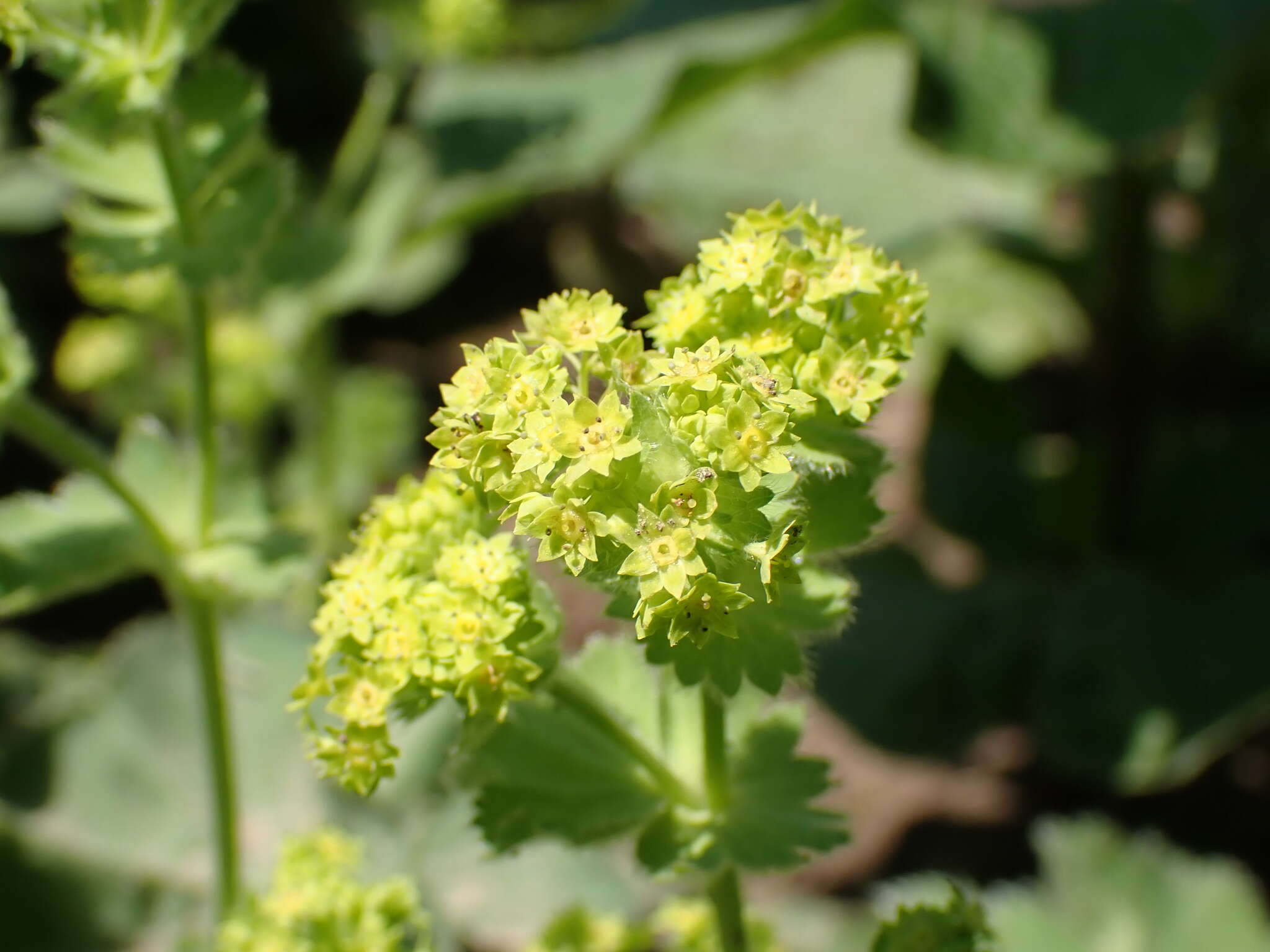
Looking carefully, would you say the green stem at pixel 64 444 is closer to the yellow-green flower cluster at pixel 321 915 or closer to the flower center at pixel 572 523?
the yellow-green flower cluster at pixel 321 915

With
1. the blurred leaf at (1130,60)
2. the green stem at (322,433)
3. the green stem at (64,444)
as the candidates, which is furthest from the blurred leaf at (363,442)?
the blurred leaf at (1130,60)

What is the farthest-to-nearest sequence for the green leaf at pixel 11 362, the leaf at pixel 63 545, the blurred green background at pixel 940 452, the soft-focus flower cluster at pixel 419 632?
the blurred green background at pixel 940 452
the leaf at pixel 63 545
the green leaf at pixel 11 362
the soft-focus flower cluster at pixel 419 632

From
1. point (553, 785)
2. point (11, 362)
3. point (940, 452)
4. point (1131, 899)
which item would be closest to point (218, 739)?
point (11, 362)

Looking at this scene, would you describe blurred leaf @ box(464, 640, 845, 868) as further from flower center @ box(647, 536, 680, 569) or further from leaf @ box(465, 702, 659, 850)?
flower center @ box(647, 536, 680, 569)

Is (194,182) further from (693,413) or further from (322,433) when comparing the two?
(322,433)

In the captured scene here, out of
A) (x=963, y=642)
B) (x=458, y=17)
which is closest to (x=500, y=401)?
(x=458, y=17)

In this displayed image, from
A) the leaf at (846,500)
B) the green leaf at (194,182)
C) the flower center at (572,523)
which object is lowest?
the flower center at (572,523)

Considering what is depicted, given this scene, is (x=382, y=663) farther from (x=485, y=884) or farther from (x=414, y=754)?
(x=485, y=884)
